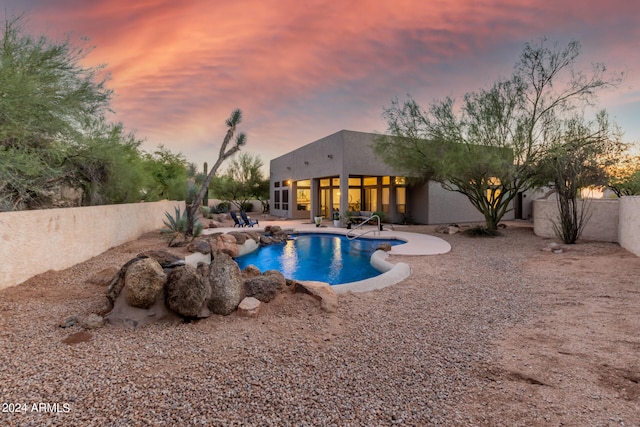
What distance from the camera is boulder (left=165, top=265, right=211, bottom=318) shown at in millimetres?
3701

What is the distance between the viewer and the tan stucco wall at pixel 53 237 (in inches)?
178

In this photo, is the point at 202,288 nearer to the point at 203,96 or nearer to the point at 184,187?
the point at 203,96

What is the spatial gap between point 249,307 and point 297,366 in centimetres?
143

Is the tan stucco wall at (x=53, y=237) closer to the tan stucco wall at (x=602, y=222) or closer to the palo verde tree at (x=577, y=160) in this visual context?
the palo verde tree at (x=577, y=160)

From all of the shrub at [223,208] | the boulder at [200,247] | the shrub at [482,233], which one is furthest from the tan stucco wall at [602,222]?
the shrub at [223,208]

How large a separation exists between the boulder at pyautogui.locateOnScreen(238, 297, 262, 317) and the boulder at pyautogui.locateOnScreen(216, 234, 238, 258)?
514 cm

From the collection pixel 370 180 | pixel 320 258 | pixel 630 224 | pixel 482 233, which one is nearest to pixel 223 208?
pixel 370 180

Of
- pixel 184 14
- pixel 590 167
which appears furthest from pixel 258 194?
pixel 590 167

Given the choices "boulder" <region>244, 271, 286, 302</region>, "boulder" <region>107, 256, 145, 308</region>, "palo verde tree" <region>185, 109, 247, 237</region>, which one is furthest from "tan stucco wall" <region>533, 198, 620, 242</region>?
"boulder" <region>107, 256, 145, 308</region>

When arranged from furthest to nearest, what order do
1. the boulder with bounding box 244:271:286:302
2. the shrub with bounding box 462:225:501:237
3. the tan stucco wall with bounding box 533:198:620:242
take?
the shrub with bounding box 462:225:501:237, the tan stucco wall with bounding box 533:198:620:242, the boulder with bounding box 244:271:286:302

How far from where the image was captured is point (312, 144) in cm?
1727

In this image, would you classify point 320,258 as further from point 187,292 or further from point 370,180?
point 370,180

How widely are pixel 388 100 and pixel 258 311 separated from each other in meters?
10.1

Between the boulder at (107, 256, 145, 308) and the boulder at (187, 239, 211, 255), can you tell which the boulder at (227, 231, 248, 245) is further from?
the boulder at (107, 256, 145, 308)
